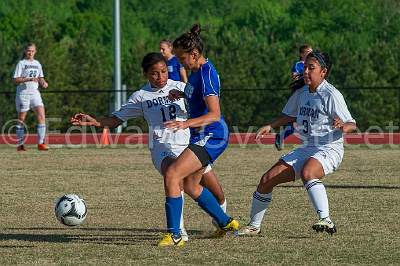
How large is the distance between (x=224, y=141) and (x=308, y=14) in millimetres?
50279

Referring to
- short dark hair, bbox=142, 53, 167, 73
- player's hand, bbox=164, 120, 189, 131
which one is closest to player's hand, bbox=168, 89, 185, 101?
short dark hair, bbox=142, 53, 167, 73

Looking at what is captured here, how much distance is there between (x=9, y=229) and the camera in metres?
9.77

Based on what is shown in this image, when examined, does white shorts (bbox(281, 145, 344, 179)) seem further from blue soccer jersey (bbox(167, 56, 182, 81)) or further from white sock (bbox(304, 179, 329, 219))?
blue soccer jersey (bbox(167, 56, 182, 81))

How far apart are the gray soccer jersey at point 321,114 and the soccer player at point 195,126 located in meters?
0.77

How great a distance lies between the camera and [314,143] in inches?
365

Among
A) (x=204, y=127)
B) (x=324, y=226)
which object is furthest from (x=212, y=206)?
(x=324, y=226)

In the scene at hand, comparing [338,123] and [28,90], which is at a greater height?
A: [28,90]

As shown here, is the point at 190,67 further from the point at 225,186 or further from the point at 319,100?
the point at 225,186

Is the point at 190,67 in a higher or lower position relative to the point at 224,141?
higher

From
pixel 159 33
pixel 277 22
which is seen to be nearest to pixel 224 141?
pixel 277 22

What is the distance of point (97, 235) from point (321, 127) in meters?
2.02

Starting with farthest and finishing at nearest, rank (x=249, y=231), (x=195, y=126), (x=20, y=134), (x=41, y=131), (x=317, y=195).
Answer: (x=20, y=134) → (x=41, y=131) → (x=249, y=231) → (x=317, y=195) → (x=195, y=126)

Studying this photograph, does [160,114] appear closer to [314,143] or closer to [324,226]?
[314,143]

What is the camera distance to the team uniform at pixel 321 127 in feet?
29.8
